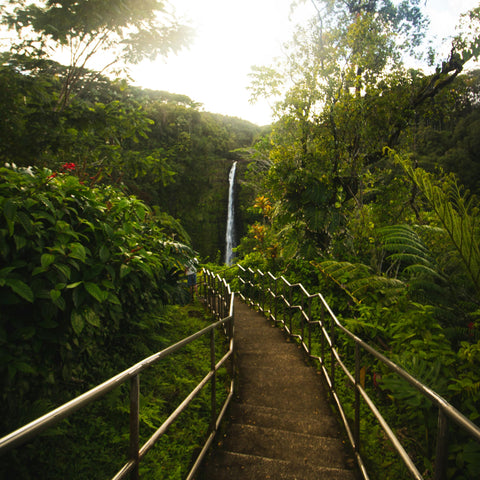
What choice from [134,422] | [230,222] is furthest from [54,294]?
[230,222]

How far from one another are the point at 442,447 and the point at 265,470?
1.49 meters

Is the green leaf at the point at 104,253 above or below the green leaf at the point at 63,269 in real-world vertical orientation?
above

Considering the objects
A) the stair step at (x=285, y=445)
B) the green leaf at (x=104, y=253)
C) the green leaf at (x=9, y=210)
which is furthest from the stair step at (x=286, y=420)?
the green leaf at (x=9, y=210)

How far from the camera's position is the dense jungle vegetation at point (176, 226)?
2.09m

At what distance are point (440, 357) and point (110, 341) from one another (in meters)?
3.01

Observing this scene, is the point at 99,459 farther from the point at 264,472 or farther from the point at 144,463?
the point at 264,472

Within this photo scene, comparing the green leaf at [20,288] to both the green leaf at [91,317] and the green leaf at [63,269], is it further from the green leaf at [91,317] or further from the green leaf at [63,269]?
the green leaf at [91,317]

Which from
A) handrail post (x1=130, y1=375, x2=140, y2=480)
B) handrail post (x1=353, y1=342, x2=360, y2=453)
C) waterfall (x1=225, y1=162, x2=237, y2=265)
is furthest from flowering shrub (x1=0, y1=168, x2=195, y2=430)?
waterfall (x1=225, y1=162, x2=237, y2=265)

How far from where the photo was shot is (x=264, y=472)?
88.7 inches

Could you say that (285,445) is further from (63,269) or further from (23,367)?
(63,269)

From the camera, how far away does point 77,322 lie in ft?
6.91

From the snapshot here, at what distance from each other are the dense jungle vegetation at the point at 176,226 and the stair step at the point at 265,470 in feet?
1.12

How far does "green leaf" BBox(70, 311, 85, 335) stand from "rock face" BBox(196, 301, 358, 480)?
1.34m

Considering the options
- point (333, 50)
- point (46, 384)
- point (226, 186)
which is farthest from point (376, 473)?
point (226, 186)
